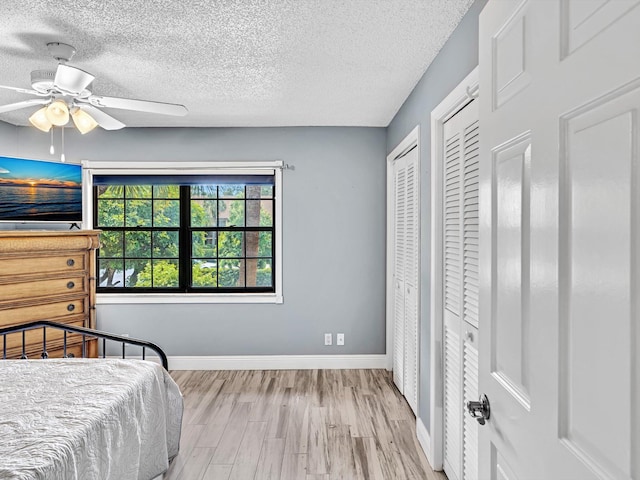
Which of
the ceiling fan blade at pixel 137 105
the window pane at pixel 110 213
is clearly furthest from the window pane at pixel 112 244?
the ceiling fan blade at pixel 137 105

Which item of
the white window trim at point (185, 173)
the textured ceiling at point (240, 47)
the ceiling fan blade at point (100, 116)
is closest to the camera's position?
the textured ceiling at point (240, 47)

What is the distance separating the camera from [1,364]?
2414mm

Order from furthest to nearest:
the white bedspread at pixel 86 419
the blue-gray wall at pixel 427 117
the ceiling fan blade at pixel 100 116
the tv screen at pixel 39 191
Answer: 1. the tv screen at pixel 39 191
2. the ceiling fan blade at pixel 100 116
3. the blue-gray wall at pixel 427 117
4. the white bedspread at pixel 86 419

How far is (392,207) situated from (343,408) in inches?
73.1

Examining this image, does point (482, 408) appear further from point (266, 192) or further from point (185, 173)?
point (185, 173)

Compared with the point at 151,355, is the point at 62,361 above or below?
above

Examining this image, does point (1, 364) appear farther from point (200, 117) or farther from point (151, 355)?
point (200, 117)

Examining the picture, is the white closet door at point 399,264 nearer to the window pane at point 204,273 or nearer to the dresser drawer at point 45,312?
the window pane at point 204,273

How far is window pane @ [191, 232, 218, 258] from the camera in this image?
456cm

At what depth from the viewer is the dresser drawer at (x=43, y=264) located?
11.5ft

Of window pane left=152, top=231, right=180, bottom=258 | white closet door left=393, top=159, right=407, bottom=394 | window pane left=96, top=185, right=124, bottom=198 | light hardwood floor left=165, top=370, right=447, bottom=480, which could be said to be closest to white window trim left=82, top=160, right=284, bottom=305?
window pane left=96, top=185, right=124, bottom=198

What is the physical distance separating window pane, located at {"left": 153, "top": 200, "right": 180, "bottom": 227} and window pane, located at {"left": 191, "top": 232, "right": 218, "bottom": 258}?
235 millimetres

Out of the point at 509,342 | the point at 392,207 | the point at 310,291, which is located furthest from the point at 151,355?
the point at 509,342

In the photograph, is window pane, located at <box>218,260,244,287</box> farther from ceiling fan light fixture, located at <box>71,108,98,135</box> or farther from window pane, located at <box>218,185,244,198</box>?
ceiling fan light fixture, located at <box>71,108,98,135</box>
